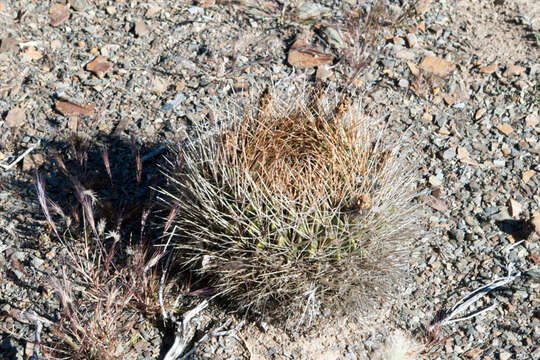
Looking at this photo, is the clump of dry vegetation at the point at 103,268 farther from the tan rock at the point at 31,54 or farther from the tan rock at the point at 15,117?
the tan rock at the point at 31,54

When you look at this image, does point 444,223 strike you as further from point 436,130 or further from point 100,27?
point 100,27

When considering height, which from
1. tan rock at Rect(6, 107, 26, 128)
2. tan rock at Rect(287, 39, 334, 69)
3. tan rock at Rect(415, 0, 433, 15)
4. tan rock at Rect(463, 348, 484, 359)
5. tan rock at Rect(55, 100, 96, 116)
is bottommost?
tan rock at Rect(463, 348, 484, 359)

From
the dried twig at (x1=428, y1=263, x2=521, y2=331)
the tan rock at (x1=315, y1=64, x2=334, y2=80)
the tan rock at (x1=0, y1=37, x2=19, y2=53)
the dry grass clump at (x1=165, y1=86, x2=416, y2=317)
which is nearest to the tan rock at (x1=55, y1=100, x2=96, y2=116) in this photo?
the tan rock at (x1=0, y1=37, x2=19, y2=53)

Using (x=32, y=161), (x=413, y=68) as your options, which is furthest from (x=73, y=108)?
(x=413, y=68)

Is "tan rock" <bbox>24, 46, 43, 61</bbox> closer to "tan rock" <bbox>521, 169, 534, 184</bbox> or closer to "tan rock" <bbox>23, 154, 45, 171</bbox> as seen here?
"tan rock" <bbox>23, 154, 45, 171</bbox>

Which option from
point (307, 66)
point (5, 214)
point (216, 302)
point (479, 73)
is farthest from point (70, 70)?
point (479, 73)
